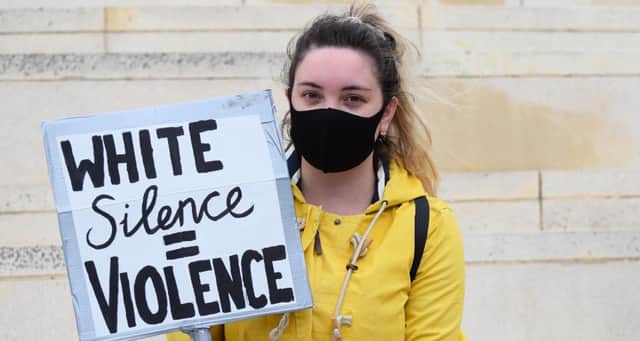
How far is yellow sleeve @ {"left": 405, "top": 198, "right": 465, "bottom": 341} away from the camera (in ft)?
8.96

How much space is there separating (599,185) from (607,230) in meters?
0.36

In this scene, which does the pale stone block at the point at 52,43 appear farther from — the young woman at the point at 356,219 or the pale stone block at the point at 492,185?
the young woman at the point at 356,219

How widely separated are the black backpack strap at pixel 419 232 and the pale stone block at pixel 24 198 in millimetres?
3097

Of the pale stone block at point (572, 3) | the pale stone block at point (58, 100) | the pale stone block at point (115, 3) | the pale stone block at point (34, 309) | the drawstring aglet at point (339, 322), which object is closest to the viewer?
the drawstring aglet at point (339, 322)

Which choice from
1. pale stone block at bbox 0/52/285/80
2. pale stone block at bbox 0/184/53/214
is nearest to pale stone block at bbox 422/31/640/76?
pale stone block at bbox 0/52/285/80

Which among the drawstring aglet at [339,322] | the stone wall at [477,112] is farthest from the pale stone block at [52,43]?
the drawstring aglet at [339,322]

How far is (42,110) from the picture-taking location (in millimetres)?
5762

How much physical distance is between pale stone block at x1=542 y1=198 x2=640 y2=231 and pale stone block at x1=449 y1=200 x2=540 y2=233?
8cm

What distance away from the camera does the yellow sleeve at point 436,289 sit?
273cm

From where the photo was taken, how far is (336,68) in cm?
269

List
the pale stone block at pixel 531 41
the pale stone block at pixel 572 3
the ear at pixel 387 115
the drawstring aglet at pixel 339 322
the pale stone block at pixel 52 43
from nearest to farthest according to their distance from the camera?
the drawstring aglet at pixel 339 322, the ear at pixel 387 115, the pale stone block at pixel 52 43, the pale stone block at pixel 531 41, the pale stone block at pixel 572 3

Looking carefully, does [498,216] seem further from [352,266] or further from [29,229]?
[352,266]

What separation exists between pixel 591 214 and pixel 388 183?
323 centimetres

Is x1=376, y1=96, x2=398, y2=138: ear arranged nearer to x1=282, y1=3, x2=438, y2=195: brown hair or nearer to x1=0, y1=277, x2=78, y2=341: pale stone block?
x1=282, y1=3, x2=438, y2=195: brown hair
